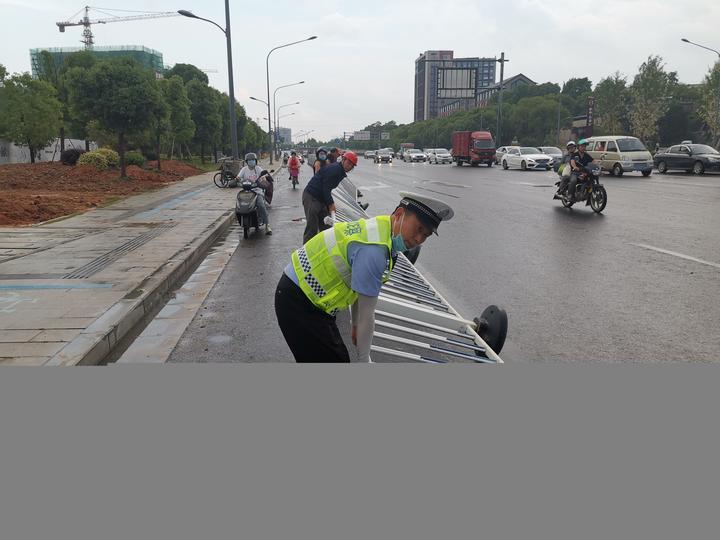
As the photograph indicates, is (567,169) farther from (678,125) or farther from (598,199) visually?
(678,125)

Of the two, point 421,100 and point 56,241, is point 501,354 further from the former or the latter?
point 421,100

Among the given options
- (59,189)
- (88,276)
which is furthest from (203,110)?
(88,276)

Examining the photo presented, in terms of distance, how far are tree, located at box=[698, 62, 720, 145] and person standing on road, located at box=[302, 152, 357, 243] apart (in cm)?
4528

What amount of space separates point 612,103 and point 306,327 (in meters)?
68.6

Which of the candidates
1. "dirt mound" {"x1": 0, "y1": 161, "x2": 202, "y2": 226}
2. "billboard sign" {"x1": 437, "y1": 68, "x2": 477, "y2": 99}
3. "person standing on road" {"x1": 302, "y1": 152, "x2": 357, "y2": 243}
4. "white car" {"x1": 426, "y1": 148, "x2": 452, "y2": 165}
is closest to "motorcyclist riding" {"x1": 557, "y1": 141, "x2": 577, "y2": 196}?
"person standing on road" {"x1": 302, "y1": 152, "x2": 357, "y2": 243}

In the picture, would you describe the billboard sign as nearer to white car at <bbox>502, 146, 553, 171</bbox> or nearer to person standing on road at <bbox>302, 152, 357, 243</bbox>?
white car at <bbox>502, 146, 553, 171</bbox>

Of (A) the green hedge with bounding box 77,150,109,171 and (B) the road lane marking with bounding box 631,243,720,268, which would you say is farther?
(A) the green hedge with bounding box 77,150,109,171

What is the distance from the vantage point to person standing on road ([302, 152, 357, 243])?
7.89 metres

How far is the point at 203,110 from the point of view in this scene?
41125 mm

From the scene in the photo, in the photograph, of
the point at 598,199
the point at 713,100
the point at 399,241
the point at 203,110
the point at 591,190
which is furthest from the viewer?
the point at 713,100

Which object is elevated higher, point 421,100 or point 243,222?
point 421,100

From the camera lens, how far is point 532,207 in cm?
1508

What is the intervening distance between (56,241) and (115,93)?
43.9ft

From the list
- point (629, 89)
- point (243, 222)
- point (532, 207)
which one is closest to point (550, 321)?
point (243, 222)
